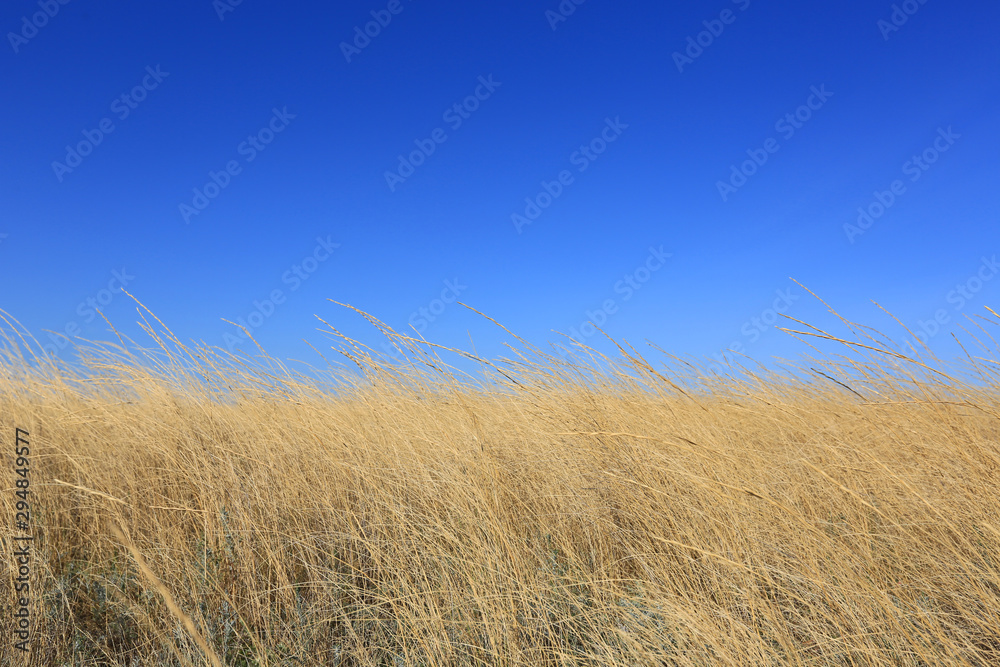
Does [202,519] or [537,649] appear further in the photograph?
[202,519]

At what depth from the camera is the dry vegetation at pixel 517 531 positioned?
147 centimetres

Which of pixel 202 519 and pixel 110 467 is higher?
pixel 202 519

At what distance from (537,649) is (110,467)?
2403 mm

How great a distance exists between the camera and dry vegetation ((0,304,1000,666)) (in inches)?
57.9

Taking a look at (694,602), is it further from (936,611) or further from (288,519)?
(288,519)

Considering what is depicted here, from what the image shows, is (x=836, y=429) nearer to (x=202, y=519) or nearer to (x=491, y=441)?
(x=491, y=441)

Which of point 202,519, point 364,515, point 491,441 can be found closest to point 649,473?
point 491,441

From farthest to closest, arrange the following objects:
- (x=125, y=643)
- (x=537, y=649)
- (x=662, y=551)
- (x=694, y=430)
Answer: (x=694, y=430)
(x=662, y=551)
(x=125, y=643)
(x=537, y=649)

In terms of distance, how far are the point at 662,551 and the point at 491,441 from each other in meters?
1.07

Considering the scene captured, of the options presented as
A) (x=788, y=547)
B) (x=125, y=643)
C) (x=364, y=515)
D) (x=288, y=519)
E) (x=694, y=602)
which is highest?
(x=788, y=547)

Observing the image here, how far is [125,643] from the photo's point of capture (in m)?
1.66

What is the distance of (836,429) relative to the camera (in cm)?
270

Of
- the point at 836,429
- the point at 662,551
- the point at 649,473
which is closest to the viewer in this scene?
the point at 662,551

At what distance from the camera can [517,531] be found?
205cm
